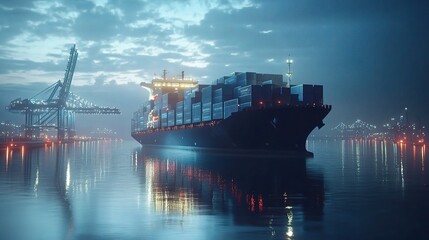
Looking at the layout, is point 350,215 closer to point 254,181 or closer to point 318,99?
point 254,181

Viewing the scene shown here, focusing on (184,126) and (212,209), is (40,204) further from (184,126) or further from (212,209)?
(184,126)

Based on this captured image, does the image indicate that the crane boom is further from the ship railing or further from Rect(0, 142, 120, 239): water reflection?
Rect(0, 142, 120, 239): water reflection

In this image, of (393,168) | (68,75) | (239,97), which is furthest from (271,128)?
(68,75)

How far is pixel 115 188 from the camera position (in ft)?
69.3

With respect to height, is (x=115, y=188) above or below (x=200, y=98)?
below

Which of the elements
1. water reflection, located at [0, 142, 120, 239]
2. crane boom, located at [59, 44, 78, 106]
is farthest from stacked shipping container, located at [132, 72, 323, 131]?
crane boom, located at [59, 44, 78, 106]

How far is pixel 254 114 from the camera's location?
5269 centimetres

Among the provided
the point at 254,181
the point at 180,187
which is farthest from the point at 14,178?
the point at 254,181

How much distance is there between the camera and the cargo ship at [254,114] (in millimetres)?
52781

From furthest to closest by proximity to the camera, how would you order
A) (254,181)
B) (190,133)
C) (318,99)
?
(190,133) < (318,99) < (254,181)

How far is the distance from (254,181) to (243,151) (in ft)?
104

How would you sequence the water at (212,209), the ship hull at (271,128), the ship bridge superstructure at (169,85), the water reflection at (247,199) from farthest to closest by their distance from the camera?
the ship bridge superstructure at (169,85) → the ship hull at (271,128) → the water reflection at (247,199) → the water at (212,209)

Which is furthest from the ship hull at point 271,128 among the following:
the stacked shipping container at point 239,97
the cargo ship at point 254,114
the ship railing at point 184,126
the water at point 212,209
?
the water at point 212,209

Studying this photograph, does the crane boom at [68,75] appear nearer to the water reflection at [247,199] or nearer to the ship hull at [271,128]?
the ship hull at [271,128]
